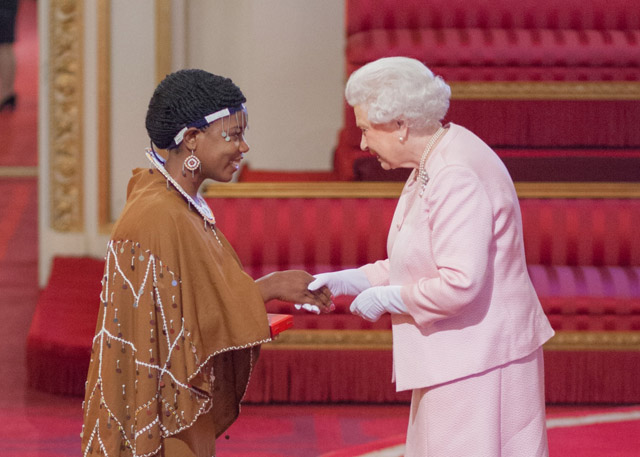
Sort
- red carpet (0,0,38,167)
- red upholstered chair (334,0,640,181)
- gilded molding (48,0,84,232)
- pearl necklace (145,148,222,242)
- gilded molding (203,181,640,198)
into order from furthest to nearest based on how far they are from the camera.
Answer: red carpet (0,0,38,167) < gilded molding (48,0,84,232) < red upholstered chair (334,0,640,181) < gilded molding (203,181,640,198) < pearl necklace (145,148,222,242)

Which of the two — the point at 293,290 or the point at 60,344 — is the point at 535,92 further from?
the point at 293,290

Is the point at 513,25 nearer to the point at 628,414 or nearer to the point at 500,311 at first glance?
the point at 628,414

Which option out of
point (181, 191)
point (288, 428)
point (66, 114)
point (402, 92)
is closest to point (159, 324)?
point (181, 191)

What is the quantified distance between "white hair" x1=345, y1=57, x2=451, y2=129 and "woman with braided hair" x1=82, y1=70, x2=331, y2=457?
31 centimetres

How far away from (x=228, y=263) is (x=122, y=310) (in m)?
0.27

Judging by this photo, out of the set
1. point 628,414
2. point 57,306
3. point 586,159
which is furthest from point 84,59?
point 628,414

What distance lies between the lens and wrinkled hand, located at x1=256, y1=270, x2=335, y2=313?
2609mm

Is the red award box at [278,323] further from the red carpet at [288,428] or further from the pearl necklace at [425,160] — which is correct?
the red carpet at [288,428]

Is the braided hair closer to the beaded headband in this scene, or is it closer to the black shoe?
the beaded headband

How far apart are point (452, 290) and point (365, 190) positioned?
8.29 ft

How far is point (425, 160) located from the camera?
8.29 ft

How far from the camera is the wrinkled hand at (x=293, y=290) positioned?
261 cm

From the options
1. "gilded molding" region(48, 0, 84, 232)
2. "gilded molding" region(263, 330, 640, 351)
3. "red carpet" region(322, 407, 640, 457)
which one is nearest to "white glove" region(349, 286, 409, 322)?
"red carpet" region(322, 407, 640, 457)

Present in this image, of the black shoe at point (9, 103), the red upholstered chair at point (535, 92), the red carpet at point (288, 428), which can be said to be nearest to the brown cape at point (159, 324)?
the red carpet at point (288, 428)
